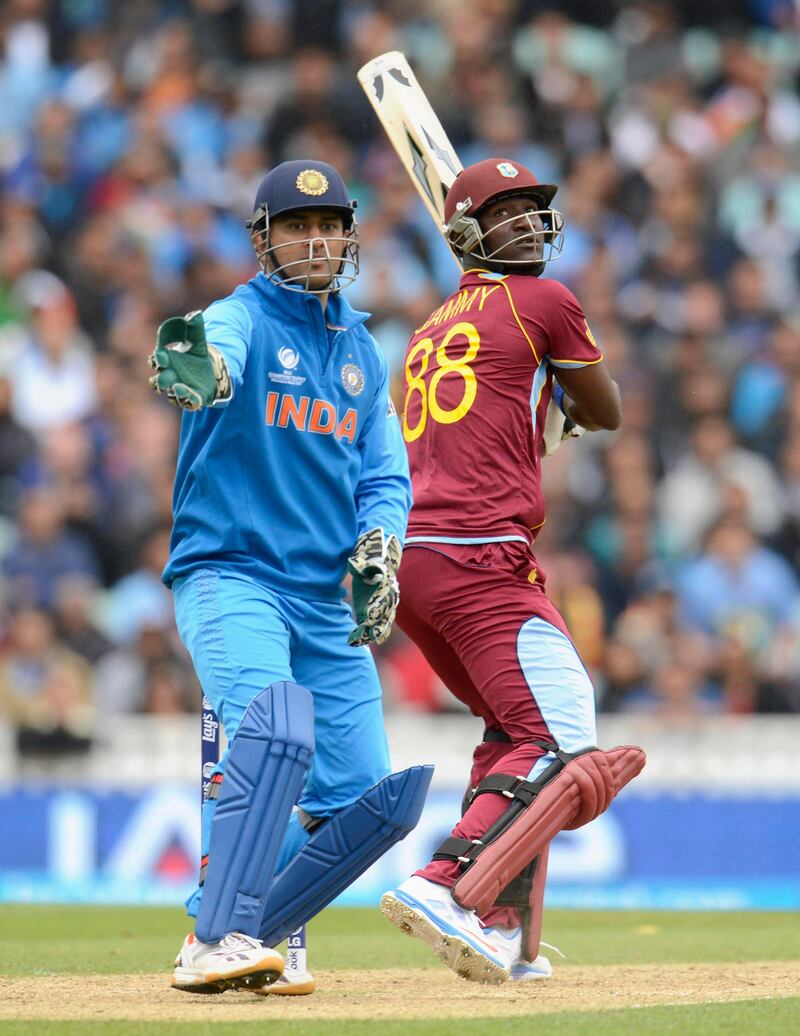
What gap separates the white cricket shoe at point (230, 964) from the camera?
4691mm

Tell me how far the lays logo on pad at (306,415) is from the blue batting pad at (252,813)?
0.77 m

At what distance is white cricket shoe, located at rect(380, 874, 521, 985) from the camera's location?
5.12m

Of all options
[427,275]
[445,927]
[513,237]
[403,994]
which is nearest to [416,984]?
[403,994]

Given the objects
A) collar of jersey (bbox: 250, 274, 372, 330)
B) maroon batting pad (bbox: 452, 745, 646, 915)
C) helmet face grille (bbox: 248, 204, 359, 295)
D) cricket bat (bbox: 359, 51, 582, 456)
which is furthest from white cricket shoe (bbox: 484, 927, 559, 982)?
cricket bat (bbox: 359, 51, 582, 456)

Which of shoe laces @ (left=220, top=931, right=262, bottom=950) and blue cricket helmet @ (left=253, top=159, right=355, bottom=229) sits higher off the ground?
blue cricket helmet @ (left=253, top=159, right=355, bottom=229)

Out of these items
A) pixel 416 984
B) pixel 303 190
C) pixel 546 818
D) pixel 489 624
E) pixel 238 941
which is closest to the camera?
pixel 238 941

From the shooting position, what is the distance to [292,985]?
5.35 meters

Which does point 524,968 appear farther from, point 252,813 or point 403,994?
point 252,813

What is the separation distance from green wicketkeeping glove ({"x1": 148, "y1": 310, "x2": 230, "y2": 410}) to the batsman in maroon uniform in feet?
4.15

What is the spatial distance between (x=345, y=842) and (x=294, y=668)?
0.51m

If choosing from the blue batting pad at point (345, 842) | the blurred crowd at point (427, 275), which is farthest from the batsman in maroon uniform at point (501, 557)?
the blurred crowd at point (427, 275)

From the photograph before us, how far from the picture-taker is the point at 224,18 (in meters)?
16.1

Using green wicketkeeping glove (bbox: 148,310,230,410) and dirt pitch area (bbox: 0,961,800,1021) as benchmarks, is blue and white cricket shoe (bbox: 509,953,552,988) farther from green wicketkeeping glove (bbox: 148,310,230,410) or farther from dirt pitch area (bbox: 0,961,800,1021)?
green wicketkeeping glove (bbox: 148,310,230,410)

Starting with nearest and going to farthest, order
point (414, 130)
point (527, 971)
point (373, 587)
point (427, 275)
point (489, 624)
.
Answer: point (373, 587) → point (489, 624) → point (527, 971) → point (414, 130) → point (427, 275)
